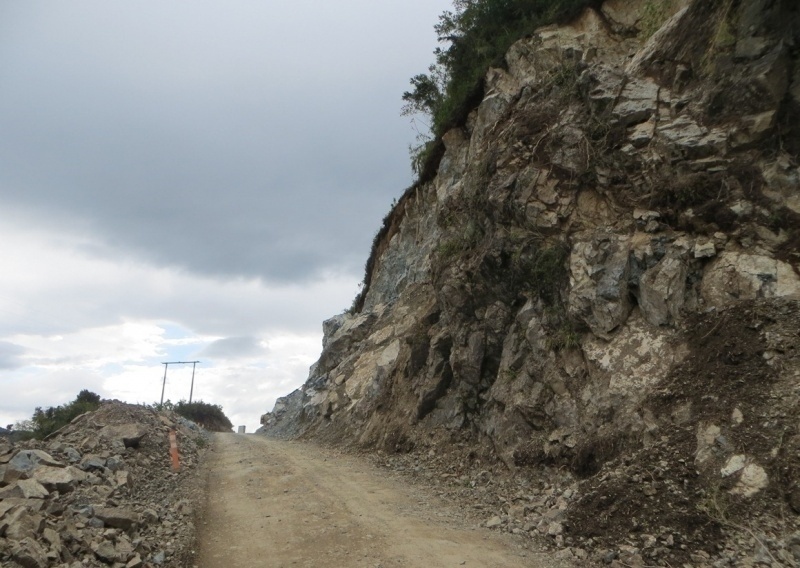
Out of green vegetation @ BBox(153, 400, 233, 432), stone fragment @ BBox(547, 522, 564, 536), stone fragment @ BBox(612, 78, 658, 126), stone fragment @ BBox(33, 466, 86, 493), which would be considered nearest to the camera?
stone fragment @ BBox(547, 522, 564, 536)

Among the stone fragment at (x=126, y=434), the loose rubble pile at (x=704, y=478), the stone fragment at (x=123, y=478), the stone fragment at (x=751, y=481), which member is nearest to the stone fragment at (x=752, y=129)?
the loose rubble pile at (x=704, y=478)

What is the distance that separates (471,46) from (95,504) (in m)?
20.4

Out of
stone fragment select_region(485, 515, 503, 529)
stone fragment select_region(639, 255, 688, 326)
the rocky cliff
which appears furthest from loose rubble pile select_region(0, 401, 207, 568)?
stone fragment select_region(639, 255, 688, 326)

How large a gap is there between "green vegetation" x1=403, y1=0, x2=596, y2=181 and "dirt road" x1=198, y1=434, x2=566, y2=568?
14.5 m

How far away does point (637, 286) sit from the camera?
9.76 m

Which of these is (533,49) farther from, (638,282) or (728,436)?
(728,436)

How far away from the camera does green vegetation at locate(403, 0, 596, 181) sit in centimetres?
1878

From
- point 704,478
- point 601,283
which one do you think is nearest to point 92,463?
point 704,478

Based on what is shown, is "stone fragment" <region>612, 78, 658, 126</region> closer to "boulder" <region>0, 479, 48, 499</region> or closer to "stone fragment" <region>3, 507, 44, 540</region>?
"stone fragment" <region>3, 507, 44, 540</region>

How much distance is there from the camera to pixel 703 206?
9.59 meters

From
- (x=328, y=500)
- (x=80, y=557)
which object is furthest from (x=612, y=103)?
(x=80, y=557)

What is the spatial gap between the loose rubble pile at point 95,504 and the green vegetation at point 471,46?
16.0 metres

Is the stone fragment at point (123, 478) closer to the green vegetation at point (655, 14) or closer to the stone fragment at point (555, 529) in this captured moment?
the stone fragment at point (555, 529)

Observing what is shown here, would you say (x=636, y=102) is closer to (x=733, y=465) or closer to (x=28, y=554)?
(x=733, y=465)
